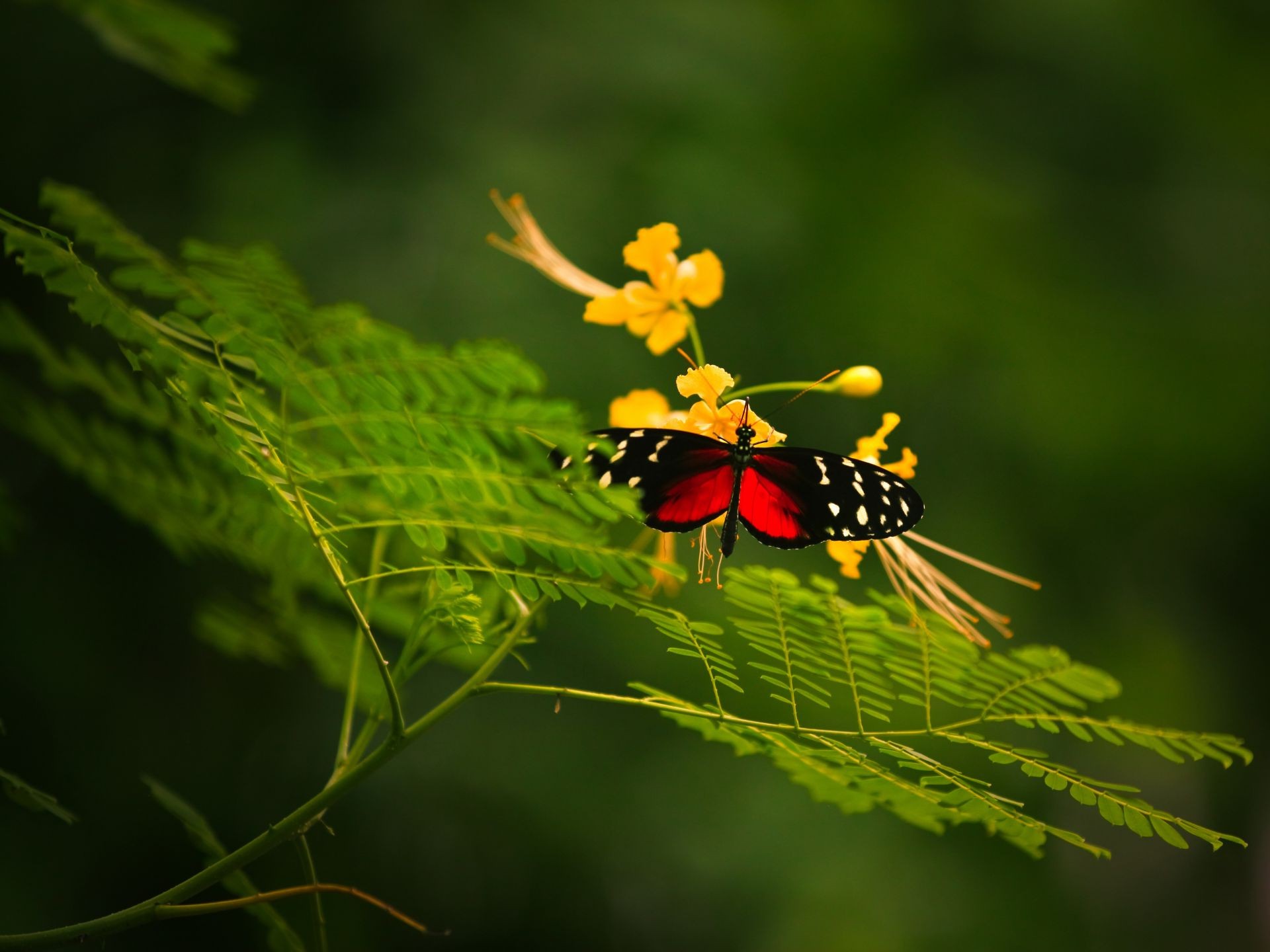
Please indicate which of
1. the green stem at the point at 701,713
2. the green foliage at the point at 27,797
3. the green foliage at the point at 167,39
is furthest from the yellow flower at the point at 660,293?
the green foliage at the point at 27,797

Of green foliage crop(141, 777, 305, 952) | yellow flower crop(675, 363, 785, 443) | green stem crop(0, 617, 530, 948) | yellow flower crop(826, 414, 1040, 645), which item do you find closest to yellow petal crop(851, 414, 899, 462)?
yellow flower crop(826, 414, 1040, 645)

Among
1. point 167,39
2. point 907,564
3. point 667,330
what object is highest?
point 167,39

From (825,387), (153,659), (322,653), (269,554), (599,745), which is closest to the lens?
(825,387)

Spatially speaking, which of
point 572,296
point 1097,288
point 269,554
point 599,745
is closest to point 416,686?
point 599,745

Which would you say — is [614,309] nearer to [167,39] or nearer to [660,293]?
[660,293]

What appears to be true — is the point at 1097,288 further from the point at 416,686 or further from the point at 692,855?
the point at 416,686

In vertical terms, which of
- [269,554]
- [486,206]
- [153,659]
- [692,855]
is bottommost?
[692,855]

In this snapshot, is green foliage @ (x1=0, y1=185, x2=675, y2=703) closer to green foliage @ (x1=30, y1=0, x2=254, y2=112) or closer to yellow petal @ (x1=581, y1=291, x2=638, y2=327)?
yellow petal @ (x1=581, y1=291, x2=638, y2=327)

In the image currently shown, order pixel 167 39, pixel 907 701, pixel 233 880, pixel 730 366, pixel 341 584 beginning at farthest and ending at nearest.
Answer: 1. pixel 730 366
2. pixel 167 39
3. pixel 233 880
4. pixel 907 701
5. pixel 341 584

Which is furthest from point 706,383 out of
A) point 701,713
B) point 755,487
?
point 701,713
